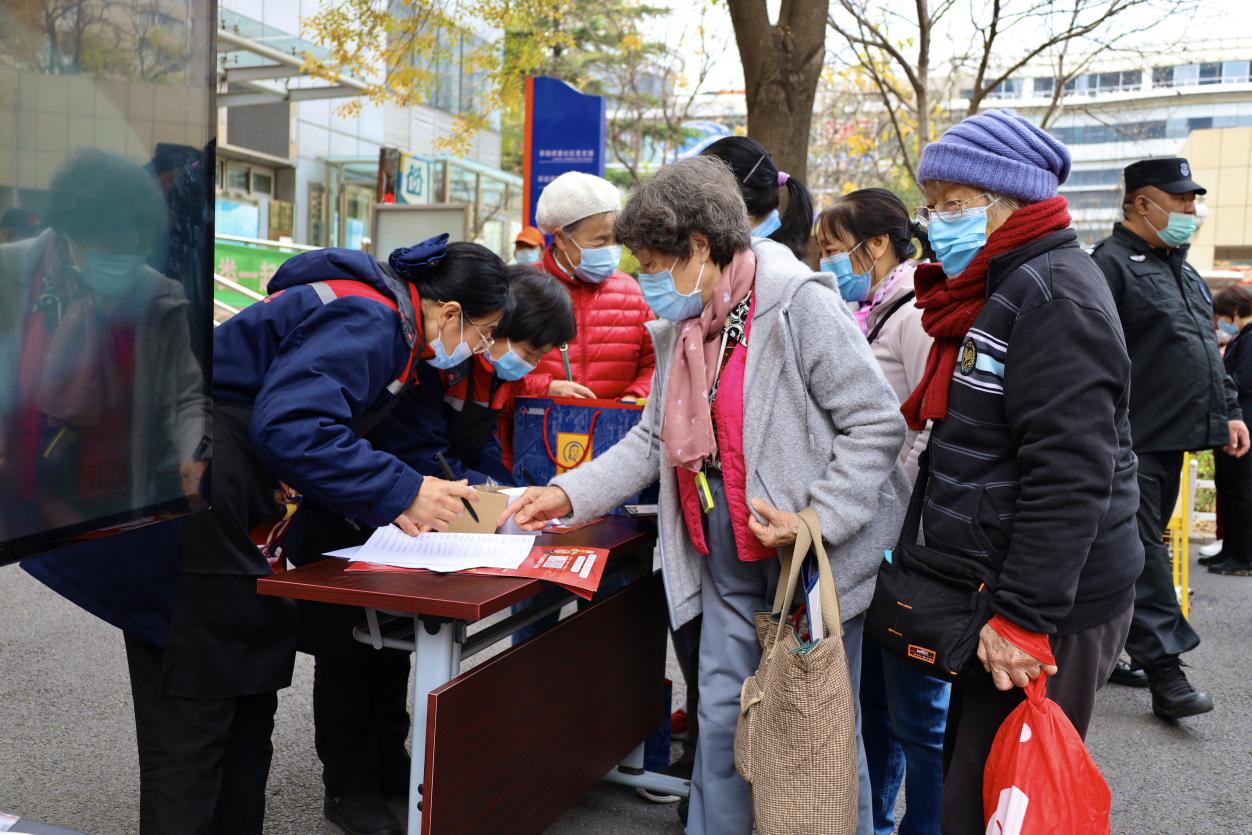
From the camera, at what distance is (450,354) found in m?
2.58

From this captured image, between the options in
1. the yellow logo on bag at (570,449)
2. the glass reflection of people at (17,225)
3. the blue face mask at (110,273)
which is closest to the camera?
the glass reflection of people at (17,225)

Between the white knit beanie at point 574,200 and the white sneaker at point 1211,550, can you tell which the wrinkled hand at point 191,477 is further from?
the white sneaker at point 1211,550

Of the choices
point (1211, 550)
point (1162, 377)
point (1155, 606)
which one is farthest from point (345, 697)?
point (1211, 550)

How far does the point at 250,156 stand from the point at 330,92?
373 cm

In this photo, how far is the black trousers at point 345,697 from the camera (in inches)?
109

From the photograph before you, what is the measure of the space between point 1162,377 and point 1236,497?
261 cm

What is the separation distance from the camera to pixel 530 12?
38.5 ft

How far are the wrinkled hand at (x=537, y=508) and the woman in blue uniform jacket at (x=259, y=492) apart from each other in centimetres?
26

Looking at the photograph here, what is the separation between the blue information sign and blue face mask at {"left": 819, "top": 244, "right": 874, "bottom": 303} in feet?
16.4

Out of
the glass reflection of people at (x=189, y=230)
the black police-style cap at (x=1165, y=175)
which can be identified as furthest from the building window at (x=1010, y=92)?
the glass reflection of people at (x=189, y=230)

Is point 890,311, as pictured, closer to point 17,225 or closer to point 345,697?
point 345,697

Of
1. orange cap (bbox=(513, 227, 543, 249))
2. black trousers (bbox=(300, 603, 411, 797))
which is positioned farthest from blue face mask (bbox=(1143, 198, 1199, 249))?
orange cap (bbox=(513, 227, 543, 249))

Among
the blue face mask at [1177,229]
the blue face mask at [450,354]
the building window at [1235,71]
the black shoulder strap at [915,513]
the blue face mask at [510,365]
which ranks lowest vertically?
the black shoulder strap at [915,513]

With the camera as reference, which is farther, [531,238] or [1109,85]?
[1109,85]
